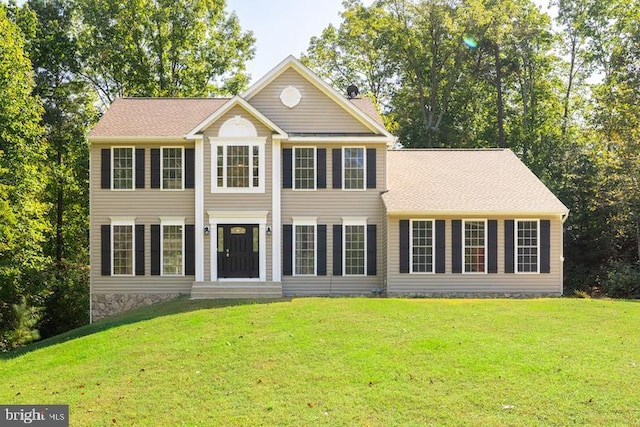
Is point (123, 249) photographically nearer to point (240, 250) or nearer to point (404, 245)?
point (240, 250)

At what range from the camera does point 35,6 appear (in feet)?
101

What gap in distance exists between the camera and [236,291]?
18.9 meters

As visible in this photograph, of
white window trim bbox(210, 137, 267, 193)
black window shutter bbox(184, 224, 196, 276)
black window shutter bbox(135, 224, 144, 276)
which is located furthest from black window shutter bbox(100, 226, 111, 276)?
white window trim bbox(210, 137, 267, 193)

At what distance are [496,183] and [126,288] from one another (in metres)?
13.5

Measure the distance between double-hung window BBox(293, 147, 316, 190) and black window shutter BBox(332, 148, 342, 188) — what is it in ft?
Answer: 2.26

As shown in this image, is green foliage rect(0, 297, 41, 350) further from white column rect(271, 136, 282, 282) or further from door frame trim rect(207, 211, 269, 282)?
white column rect(271, 136, 282, 282)

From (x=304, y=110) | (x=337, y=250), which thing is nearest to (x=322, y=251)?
(x=337, y=250)

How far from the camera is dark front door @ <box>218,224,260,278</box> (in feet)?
65.5

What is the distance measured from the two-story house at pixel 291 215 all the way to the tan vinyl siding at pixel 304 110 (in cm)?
3

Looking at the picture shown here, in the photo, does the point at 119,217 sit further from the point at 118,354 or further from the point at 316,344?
the point at 316,344

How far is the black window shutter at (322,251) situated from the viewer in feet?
66.2

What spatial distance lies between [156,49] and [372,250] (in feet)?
66.7

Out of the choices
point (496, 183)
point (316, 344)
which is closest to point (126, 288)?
point (316, 344)

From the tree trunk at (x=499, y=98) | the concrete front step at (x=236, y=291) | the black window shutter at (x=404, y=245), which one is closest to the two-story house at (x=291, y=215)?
the black window shutter at (x=404, y=245)
